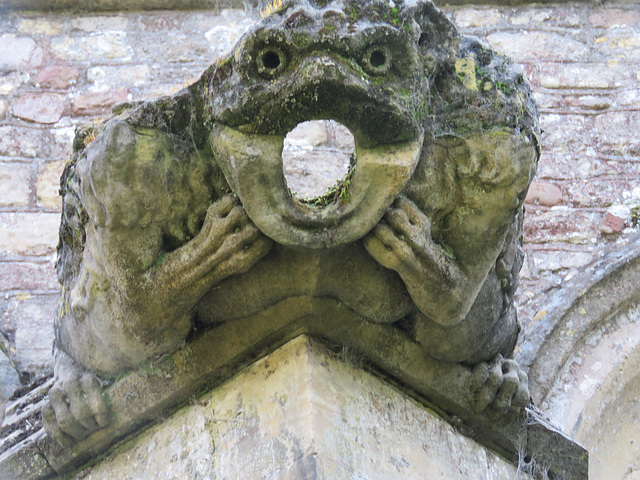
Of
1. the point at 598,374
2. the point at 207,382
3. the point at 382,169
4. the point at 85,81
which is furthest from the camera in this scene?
the point at 85,81

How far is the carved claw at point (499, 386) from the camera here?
2.12 m

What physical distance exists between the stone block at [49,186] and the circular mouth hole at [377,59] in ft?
6.98

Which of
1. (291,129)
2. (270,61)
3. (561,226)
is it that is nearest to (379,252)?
(291,129)

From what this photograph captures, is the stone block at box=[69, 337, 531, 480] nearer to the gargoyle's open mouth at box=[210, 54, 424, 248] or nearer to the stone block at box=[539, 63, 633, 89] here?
the gargoyle's open mouth at box=[210, 54, 424, 248]

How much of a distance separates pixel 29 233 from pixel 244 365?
1587 millimetres

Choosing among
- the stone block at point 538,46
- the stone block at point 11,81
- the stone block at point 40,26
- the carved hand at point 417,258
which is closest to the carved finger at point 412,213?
the carved hand at point 417,258

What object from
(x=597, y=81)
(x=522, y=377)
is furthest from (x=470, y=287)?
(x=597, y=81)

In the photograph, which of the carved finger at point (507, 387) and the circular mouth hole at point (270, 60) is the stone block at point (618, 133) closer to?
the carved finger at point (507, 387)

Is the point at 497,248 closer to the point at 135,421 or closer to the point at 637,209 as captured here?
the point at 135,421

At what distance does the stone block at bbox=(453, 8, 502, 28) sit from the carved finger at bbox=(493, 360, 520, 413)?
7.16 feet

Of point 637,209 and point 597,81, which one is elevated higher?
point 597,81

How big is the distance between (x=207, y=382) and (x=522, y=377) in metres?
0.84

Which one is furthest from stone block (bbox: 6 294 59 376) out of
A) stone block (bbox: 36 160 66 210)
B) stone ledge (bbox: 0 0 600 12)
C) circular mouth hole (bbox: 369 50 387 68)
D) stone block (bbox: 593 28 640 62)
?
stone block (bbox: 593 28 640 62)

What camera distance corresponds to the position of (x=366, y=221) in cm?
166
